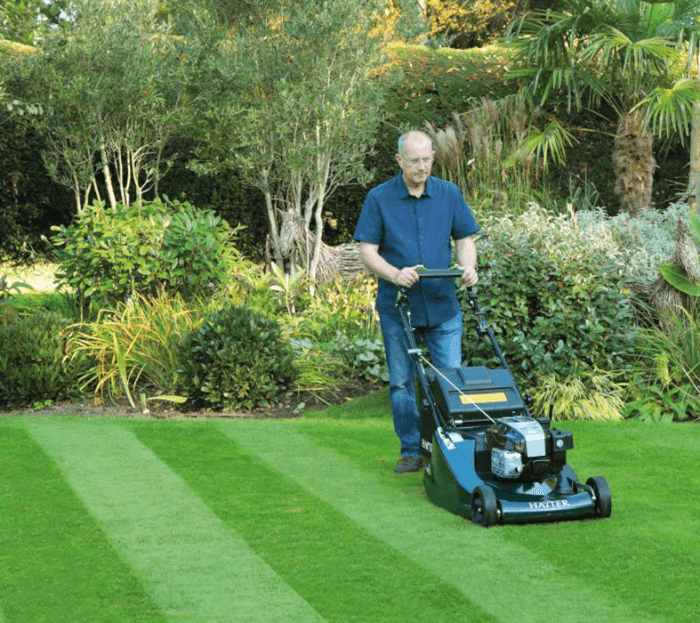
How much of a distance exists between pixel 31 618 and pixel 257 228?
364 inches

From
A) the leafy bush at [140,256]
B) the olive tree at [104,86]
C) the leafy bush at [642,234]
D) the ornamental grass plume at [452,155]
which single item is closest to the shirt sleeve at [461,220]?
the leafy bush at [642,234]

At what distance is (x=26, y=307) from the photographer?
33.6 feet

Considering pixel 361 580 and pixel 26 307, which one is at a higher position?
pixel 26 307

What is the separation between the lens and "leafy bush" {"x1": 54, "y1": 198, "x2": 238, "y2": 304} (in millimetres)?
9562

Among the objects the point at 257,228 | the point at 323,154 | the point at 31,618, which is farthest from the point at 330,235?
the point at 31,618

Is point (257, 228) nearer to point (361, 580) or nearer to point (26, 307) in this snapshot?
point (26, 307)

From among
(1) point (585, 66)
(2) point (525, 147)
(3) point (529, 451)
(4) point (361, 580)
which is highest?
(1) point (585, 66)

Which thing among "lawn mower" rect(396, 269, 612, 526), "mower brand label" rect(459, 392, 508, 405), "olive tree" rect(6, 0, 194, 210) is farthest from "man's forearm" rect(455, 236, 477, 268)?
"olive tree" rect(6, 0, 194, 210)

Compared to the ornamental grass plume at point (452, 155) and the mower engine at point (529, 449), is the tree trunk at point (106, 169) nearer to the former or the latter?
the ornamental grass plume at point (452, 155)

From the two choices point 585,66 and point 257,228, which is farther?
point 257,228

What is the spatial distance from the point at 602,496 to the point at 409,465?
136 cm

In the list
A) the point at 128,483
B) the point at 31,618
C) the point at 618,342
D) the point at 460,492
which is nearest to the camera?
the point at 31,618

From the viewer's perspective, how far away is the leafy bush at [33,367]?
8.50 m

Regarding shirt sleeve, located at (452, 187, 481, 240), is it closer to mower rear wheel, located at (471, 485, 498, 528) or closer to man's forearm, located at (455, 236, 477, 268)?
man's forearm, located at (455, 236, 477, 268)
